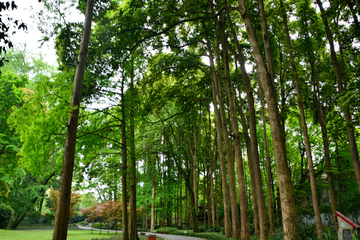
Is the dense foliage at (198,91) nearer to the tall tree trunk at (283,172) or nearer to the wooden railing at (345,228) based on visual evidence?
the tall tree trunk at (283,172)

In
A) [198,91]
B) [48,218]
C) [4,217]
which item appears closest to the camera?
[198,91]

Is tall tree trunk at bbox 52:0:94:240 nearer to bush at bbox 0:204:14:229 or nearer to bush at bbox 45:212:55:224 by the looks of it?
bush at bbox 0:204:14:229

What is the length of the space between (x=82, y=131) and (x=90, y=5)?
524 centimetres

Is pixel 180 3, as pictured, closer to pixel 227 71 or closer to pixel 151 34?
pixel 151 34

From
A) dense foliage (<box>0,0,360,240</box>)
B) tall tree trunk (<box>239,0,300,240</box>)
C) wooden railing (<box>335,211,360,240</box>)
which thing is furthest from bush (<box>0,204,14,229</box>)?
wooden railing (<box>335,211,360,240</box>)

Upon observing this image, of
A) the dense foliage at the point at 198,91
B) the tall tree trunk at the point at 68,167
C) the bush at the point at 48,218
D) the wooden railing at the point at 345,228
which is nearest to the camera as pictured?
the tall tree trunk at the point at 68,167

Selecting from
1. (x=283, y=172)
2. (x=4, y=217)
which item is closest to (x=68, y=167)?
(x=283, y=172)

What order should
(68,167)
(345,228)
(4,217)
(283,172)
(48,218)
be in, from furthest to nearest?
(48,218)
(4,217)
(345,228)
(68,167)
(283,172)

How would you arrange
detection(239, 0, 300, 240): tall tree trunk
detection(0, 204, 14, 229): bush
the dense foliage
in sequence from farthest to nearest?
detection(0, 204, 14, 229): bush < the dense foliage < detection(239, 0, 300, 240): tall tree trunk

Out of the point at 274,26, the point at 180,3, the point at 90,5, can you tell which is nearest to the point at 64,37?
the point at 90,5

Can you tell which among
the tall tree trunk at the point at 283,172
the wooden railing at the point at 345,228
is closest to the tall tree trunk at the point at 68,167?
the tall tree trunk at the point at 283,172

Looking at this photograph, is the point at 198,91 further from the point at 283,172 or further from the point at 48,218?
the point at 48,218

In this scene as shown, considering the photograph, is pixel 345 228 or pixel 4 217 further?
pixel 4 217

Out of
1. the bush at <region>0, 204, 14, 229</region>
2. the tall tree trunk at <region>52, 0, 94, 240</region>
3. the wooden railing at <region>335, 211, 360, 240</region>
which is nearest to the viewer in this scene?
the tall tree trunk at <region>52, 0, 94, 240</region>
